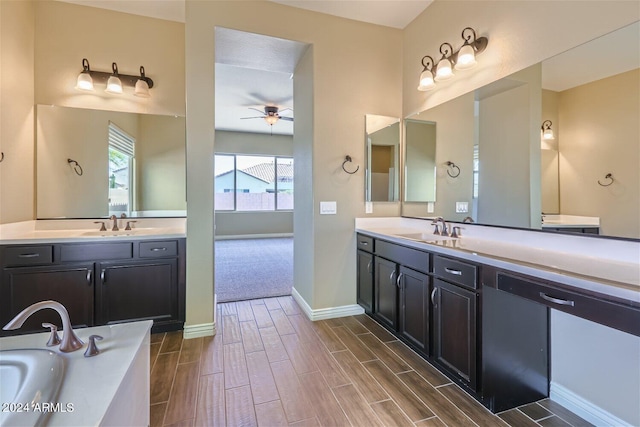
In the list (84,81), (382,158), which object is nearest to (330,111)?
(382,158)

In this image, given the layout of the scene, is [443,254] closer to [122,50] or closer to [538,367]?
[538,367]

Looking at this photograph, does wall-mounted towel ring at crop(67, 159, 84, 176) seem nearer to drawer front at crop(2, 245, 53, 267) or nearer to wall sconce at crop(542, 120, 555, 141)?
drawer front at crop(2, 245, 53, 267)

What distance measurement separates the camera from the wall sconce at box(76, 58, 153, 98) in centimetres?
273

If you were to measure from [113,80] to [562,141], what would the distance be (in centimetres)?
365

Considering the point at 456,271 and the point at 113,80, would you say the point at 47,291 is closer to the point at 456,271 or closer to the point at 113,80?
the point at 113,80

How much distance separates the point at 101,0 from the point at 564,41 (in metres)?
3.74

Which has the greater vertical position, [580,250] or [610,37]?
[610,37]

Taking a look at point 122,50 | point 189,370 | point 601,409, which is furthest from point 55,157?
point 601,409

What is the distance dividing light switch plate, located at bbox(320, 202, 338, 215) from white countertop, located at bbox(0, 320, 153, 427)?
1.86 meters

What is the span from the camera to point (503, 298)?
170 centimetres

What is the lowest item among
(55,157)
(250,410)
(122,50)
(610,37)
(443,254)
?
(250,410)

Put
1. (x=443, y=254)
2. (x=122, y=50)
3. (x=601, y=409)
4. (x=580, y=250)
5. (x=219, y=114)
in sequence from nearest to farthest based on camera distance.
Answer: (x=601, y=409), (x=580, y=250), (x=443, y=254), (x=122, y=50), (x=219, y=114)

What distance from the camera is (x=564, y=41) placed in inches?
68.9

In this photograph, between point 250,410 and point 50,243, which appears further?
point 50,243
